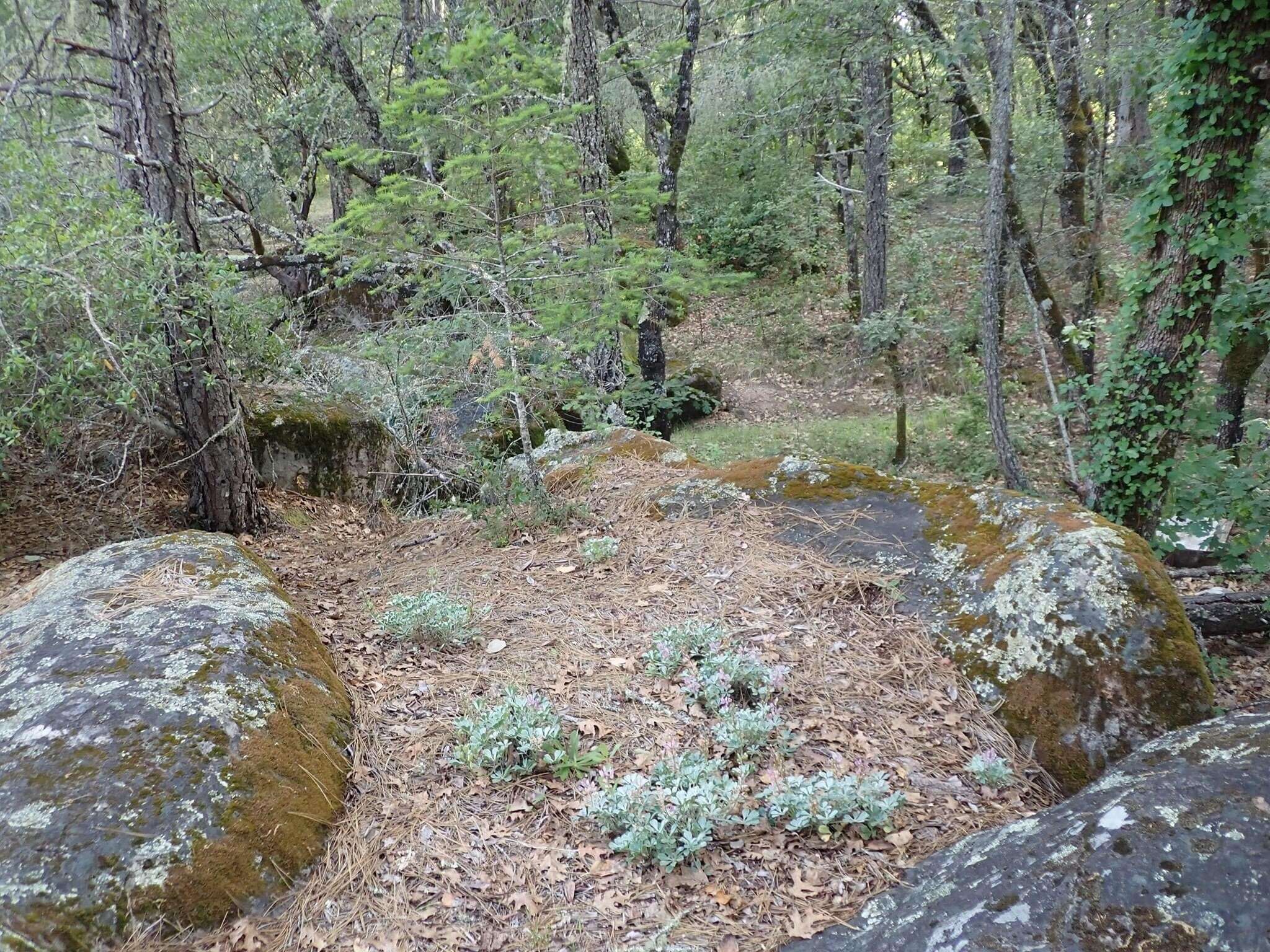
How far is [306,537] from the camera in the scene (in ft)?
19.4

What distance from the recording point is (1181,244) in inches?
198

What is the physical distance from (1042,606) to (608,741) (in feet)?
6.34

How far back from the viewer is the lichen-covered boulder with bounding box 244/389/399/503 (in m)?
6.47

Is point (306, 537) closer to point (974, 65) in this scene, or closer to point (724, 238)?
point (974, 65)

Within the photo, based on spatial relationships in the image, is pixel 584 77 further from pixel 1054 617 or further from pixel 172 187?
pixel 1054 617

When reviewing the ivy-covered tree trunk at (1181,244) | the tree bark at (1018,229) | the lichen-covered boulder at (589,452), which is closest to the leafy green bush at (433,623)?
the lichen-covered boulder at (589,452)

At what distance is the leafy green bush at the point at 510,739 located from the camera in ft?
9.21

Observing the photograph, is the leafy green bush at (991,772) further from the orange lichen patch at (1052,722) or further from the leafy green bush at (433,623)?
the leafy green bush at (433,623)

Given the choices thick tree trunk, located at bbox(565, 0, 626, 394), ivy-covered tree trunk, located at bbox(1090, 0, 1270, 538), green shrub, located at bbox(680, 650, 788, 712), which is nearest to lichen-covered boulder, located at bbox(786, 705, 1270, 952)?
green shrub, located at bbox(680, 650, 788, 712)

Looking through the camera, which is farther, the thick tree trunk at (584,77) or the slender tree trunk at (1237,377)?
the thick tree trunk at (584,77)

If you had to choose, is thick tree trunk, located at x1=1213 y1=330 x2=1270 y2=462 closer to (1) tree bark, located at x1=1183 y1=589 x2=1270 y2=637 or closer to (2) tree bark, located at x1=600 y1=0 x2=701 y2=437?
(1) tree bark, located at x1=1183 y1=589 x2=1270 y2=637

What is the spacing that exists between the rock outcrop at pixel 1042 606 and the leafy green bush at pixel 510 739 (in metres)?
Answer: 1.85

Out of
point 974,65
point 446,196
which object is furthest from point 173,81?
point 974,65

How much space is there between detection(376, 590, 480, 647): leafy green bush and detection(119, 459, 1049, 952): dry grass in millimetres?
84
